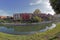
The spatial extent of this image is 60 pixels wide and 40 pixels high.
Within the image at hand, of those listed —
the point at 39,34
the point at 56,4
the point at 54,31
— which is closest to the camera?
the point at 56,4

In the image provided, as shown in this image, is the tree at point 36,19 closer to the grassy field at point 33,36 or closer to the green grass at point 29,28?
the green grass at point 29,28

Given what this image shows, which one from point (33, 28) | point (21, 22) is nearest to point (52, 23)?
point (33, 28)

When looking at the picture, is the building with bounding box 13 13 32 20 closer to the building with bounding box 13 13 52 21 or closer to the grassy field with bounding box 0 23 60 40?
the building with bounding box 13 13 52 21

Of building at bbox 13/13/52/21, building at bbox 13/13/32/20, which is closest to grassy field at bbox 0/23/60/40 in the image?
building at bbox 13/13/52/21

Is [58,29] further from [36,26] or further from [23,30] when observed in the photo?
[23,30]

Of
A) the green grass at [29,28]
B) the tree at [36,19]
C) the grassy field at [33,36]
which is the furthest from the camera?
the green grass at [29,28]

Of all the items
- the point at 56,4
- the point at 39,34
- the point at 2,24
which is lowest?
the point at 39,34

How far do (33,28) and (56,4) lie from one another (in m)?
3.72

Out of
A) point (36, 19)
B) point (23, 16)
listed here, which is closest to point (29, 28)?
point (36, 19)

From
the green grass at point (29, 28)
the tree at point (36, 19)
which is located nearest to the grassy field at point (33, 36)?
the green grass at point (29, 28)

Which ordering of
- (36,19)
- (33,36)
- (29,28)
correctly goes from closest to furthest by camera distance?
(33,36) < (36,19) < (29,28)

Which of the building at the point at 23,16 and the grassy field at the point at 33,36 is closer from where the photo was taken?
the grassy field at the point at 33,36

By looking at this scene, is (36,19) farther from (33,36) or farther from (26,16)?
(33,36)

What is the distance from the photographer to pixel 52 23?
40.0 feet
